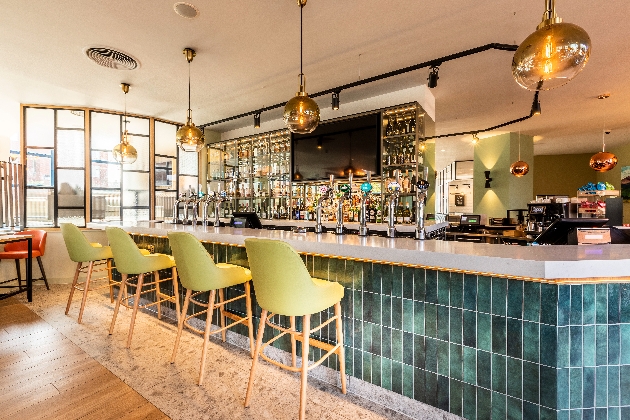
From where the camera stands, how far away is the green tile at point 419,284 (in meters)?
2.02

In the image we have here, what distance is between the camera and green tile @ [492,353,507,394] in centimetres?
174

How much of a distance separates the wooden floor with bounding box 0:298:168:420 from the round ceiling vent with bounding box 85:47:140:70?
128 inches

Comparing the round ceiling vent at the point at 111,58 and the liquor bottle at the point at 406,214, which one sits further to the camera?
the liquor bottle at the point at 406,214

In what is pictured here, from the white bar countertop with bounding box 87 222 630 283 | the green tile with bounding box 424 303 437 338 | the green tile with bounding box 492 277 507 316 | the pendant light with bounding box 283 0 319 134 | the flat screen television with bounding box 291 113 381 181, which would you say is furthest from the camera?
the flat screen television with bounding box 291 113 381 181

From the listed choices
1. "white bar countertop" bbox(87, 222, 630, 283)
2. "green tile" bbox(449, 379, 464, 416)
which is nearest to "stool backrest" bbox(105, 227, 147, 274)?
"white bar countertop" bbox(87, 222, 630, 283)

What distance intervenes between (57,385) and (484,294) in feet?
10.1

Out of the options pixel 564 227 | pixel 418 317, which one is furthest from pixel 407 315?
pixel 564 227

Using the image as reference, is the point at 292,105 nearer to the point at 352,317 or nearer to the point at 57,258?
the point at 352,317

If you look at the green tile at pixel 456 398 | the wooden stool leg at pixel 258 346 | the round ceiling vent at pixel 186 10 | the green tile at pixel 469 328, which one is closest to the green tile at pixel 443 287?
the green tile at pixel 469 328

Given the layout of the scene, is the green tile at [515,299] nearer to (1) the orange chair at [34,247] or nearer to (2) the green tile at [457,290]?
(2) the green tile at [457,290]

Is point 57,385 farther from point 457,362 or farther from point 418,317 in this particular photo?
point 457,362

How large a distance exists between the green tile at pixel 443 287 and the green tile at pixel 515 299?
1.03ft

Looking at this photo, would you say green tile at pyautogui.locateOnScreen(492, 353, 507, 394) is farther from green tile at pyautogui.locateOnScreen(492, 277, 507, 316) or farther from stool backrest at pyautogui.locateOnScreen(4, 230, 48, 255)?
stool backrest at pyautogui.locateOnScreen(4, 230, 48, 255)

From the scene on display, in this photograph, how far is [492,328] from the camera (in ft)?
5.82
